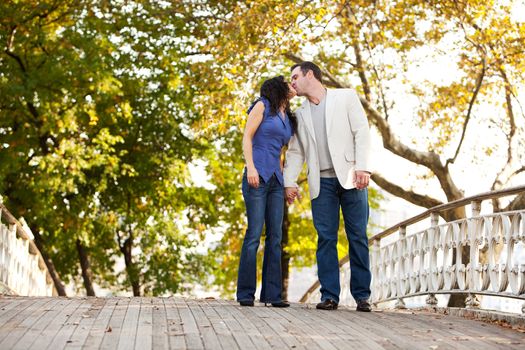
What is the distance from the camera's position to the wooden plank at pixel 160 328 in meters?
5.05

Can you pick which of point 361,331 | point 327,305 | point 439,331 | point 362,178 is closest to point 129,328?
point 361,331

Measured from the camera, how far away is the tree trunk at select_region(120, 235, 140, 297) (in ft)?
93.8

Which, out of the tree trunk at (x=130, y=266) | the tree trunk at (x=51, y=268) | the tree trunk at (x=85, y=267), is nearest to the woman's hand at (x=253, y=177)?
the tree trunk at (x=51, y=268)

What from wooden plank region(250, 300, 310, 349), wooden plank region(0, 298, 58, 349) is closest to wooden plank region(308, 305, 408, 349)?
wooden plank region(250, 300, 310, 349)

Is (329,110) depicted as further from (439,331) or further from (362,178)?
(439,331)

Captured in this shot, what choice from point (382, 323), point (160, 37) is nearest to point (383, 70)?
Result: point (160, 37)

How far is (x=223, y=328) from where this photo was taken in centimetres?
593

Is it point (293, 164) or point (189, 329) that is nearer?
point (189, 329)

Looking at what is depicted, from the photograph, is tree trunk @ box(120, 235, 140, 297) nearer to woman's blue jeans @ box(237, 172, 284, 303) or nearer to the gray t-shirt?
woman's blue jeans @ box(237, 172, 284, 303)

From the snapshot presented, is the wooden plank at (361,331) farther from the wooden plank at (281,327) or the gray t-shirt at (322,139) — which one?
the gray t-shirt at (322,139)

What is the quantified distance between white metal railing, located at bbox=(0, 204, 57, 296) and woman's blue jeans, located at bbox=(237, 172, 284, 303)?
14.9 ft

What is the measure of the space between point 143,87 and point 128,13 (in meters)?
2.73

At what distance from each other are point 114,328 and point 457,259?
400 centimetres

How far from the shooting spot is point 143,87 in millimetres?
25422
